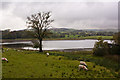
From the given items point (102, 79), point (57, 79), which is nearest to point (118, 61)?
point (57, 79)

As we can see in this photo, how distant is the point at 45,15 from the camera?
3216cm

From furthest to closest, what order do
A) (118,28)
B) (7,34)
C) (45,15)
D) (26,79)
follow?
(7,34) → (45,15) → (26,79) → (118,28)

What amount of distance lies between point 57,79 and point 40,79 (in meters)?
1.59

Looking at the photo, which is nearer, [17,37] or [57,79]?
[57,79]

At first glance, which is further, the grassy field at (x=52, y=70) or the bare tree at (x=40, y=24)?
the bare tree at (x=40, y=24)

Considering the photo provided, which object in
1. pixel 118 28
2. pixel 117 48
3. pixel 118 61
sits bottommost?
pixel 118 61

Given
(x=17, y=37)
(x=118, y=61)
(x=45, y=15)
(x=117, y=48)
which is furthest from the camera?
(x=17, y=37)

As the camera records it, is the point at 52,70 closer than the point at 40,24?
Yes

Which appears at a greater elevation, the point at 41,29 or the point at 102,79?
the point at 41,29

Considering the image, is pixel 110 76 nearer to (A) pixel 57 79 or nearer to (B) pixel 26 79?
(A) pixel 57 79

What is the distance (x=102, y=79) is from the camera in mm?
11180

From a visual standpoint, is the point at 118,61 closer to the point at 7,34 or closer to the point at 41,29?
the point at 41,29

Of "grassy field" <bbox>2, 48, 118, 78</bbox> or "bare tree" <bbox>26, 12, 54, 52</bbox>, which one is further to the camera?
"bare tree" <bbox>26, 12, 54, 52</bbox>

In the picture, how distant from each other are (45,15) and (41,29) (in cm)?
440
